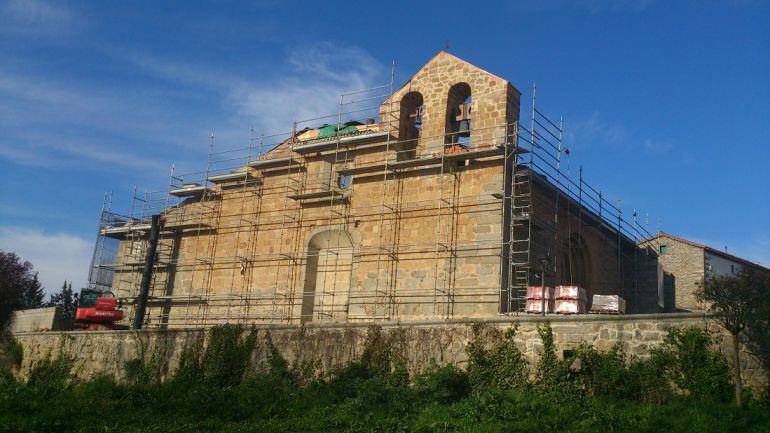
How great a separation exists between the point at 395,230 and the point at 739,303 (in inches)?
428

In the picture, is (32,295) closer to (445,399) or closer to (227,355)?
(227,355)

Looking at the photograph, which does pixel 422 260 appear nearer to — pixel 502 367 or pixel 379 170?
pixel 379 170

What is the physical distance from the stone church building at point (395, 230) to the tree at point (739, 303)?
6.45 meters

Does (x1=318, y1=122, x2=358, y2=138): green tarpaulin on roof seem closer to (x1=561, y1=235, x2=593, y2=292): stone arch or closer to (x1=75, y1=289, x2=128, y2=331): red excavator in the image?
(x1=561, y1=235, x2=593, y2=292): stone arch

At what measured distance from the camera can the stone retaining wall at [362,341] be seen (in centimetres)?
1499

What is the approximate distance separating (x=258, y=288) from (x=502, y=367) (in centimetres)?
1130

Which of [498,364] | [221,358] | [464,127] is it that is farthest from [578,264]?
[221,358]

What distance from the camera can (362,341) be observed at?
61.2ft

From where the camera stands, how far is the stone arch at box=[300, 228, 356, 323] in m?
24.0

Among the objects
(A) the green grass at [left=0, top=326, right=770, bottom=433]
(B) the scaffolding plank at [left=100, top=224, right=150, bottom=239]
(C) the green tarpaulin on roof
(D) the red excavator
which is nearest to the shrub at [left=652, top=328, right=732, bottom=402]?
(A) the green grass at [left=0, top=326, right=770, bottom=433]

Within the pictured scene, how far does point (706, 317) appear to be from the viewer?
566 inches

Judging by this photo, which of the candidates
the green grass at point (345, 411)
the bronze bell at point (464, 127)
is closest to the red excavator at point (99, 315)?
the green grass at point (345, 411)

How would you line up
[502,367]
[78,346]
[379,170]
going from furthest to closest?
[78,346]
[379,170]
[502,367]

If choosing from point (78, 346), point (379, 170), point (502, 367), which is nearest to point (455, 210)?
point (379, 170)
